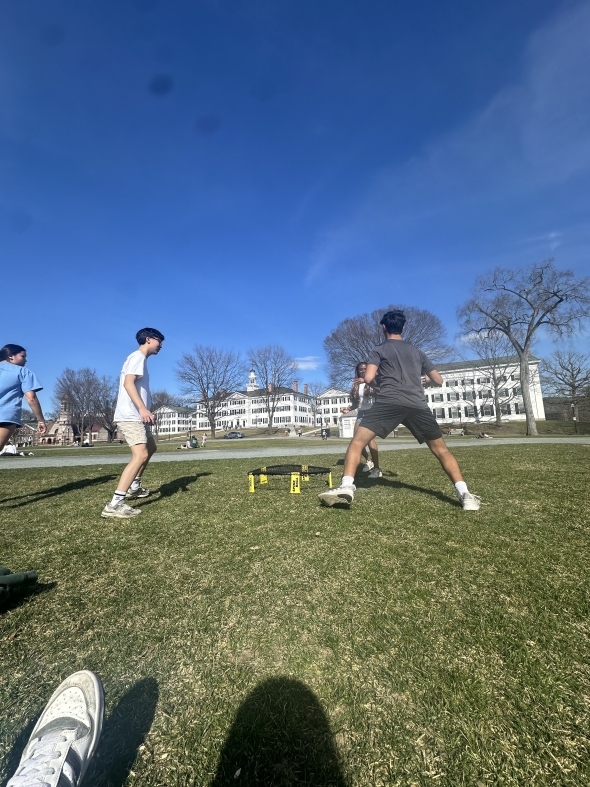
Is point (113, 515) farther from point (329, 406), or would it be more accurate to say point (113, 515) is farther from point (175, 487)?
point (329, 406)

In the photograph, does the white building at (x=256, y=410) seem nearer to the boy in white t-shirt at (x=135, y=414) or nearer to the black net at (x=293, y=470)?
the black net at (x=293, y=470)

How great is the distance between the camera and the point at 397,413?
411 centimetres

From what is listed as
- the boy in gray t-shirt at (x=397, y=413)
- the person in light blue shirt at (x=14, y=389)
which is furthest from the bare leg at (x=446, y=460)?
the person in light blue shirt at (x=14, y=389)

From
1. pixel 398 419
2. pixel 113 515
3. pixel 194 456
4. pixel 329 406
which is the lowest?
pixel 194 456

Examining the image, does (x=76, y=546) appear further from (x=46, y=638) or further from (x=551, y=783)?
(x=551, y=783)

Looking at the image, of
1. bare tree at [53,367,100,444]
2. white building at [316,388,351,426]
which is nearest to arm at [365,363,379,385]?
bare tree at [53,367,100,444]

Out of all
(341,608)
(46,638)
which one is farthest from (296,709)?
(46,638)

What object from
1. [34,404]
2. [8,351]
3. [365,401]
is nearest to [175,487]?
[34,404]

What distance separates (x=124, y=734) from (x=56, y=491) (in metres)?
5.72

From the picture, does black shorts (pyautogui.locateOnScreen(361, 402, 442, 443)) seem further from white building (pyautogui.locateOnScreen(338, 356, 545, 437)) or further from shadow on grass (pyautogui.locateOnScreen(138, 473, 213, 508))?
white building (pyautogui.locateOnScreen(338, 356, 545, 437))

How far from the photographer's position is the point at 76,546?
3.09m

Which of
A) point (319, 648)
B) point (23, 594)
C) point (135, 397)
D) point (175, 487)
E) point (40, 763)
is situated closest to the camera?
point (40, 763)

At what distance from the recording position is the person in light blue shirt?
472 cm

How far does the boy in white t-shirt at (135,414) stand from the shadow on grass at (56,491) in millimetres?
1796
